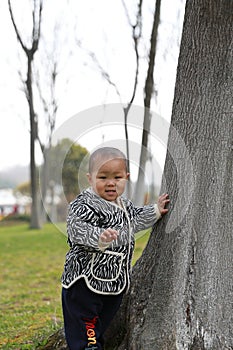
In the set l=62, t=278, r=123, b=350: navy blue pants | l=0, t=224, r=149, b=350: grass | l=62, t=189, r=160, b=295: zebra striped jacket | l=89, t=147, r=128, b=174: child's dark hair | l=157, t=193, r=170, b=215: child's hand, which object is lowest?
l=0, t=224, r=149, b=350: grass

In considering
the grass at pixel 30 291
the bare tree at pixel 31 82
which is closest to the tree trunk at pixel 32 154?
the bare tree at pixel 31 82

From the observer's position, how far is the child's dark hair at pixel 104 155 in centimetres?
328

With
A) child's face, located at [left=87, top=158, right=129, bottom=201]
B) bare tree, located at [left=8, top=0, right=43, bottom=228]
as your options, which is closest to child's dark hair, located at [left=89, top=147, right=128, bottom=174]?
child's face, located at [left=87, top=158, right=129, bottom=201]

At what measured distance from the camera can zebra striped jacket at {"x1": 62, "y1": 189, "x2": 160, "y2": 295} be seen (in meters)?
3.23

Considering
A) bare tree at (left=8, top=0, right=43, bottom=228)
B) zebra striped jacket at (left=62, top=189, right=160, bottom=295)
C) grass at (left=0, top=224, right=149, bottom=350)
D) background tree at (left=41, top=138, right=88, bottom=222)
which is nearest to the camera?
zebra striped jacket at (left=62, top=189, right=160, bottom=295)

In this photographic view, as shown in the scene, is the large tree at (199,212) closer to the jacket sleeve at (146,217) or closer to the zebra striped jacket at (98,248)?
the jacket sleeve at (146,217)

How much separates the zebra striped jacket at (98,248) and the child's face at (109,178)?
0.05 meters

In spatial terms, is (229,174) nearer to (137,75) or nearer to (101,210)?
(101,210)

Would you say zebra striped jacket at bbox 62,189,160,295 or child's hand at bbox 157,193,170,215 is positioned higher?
child's hand at bbox 157,193,170,215

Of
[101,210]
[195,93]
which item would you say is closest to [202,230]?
[101,210]

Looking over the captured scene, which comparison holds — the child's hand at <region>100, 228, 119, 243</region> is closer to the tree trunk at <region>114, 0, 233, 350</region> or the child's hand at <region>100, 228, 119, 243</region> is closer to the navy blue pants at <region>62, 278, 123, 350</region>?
the navy blue pants at <region>62, 278, 123, 350</region>

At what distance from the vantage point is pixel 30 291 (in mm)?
8031

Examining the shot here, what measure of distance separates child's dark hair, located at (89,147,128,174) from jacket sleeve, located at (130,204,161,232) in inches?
14.2

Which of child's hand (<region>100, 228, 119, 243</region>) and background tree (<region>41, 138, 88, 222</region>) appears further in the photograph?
background tree (<region>41, 138, 88, 222</region>)
